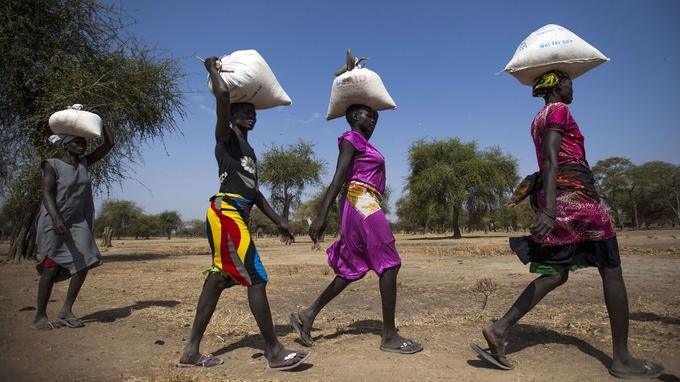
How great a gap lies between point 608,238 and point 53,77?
1229cm

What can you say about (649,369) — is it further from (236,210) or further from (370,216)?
(236,210)

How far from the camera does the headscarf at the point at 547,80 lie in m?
2.92

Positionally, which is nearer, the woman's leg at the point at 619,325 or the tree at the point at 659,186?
the woman's leg at the point at 619,325

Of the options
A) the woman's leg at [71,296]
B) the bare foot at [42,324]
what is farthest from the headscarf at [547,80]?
the bare foot at [42,324]

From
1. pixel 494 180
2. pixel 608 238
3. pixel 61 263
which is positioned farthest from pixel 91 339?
pixel 494 180

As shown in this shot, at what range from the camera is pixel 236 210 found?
2.94 metres

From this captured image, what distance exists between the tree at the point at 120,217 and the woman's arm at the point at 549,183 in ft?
255

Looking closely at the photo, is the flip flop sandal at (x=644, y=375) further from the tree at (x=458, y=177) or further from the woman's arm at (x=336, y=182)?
the tree at (x=458, y=177)

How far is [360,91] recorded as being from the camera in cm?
343

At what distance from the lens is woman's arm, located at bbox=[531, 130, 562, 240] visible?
2602 mm

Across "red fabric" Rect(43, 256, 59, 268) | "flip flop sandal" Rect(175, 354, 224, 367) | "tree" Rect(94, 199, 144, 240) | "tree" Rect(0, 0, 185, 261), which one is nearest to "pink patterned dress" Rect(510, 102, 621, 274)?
"flip flop sandal" Rect(175, 354, 224, 367)

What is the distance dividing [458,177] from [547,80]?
111ft

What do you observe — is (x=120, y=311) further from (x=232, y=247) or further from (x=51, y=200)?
(x=232, y=247)

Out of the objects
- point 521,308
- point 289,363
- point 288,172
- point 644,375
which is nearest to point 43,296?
point 289,363
